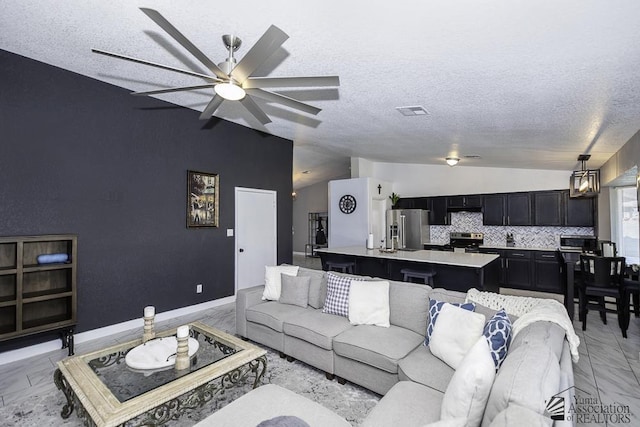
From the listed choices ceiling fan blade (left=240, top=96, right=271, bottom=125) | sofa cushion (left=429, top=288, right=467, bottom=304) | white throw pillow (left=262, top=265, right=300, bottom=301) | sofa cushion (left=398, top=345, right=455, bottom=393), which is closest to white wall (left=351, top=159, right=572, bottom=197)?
white throw pillow (left=262, top=265, right=300, bottom=301)

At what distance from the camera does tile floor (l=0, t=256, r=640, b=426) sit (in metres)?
2.39

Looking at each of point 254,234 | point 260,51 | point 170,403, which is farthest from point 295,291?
point 254,234

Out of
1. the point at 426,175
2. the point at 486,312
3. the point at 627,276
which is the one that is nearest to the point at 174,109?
the point at 486,312

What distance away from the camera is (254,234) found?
222 inches

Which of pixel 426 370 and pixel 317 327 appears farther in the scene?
pixel 317 327

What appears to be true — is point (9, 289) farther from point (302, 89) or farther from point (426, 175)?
point (426, 175)

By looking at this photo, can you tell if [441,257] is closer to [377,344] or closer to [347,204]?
[377,344]

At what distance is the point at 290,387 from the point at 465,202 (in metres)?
5.90

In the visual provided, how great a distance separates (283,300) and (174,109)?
10.5 feet

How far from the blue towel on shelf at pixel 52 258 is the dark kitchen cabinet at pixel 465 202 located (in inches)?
274

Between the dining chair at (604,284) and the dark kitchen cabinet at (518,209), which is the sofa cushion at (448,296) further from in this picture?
the dark kitchen cabinet at (518,209)

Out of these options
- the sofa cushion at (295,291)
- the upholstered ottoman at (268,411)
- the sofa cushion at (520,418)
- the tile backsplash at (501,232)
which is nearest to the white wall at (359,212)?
the tile backsplash at (501,232)

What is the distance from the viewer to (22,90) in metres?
3.23

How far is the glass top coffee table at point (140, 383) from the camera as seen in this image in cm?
166
